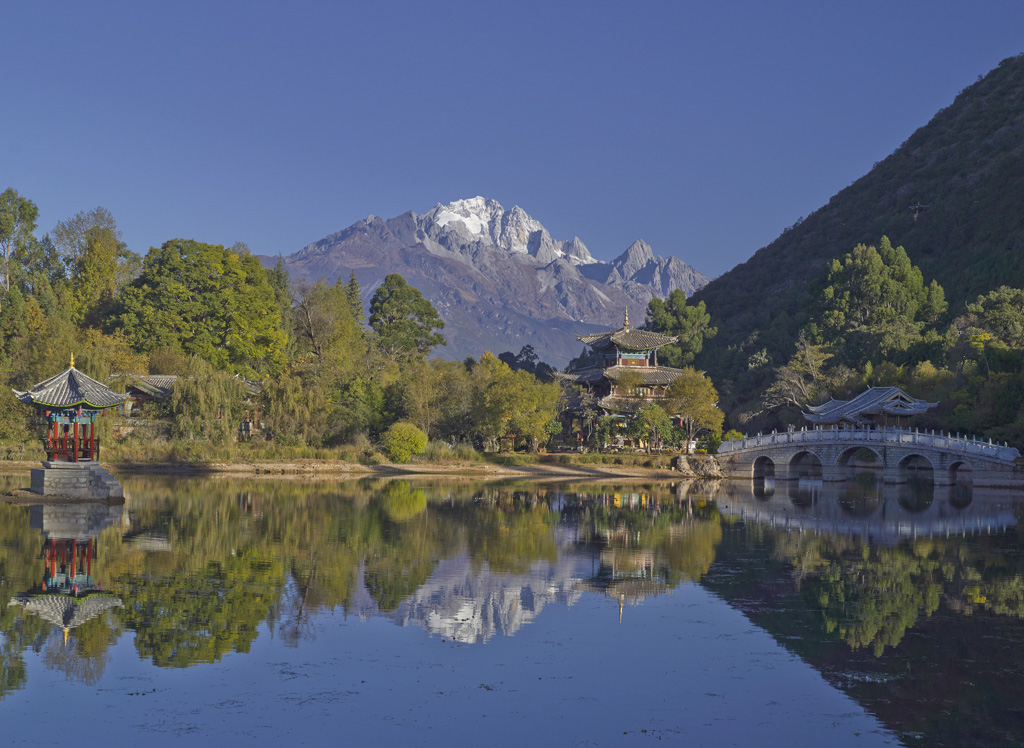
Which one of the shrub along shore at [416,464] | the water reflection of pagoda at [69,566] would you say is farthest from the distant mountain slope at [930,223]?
the water reflection of pagoda at [69,566]

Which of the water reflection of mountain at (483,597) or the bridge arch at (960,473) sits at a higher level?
the bridge arch at (960,473)

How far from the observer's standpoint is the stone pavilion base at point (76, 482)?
36844 millimetres

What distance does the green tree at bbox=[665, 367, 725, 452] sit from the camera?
68500 mm

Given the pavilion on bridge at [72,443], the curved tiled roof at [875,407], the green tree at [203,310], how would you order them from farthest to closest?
the green tree at [203,310] < the curved tiled roof at [875,407] < the pavilion on bridge at [72,443]

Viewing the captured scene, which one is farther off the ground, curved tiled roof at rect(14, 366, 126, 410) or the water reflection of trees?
curved tiled roof at rect(14, 366, 126, 410)

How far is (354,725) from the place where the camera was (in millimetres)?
12867

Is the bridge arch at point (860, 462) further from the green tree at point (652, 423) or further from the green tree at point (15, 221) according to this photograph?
the green tree at point (15, 221)

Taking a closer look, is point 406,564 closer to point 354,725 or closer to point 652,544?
point 652,544

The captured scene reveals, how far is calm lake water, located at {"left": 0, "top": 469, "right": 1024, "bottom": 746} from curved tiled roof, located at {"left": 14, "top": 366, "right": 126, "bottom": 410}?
5.12 meters

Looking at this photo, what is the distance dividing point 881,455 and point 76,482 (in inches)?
1769

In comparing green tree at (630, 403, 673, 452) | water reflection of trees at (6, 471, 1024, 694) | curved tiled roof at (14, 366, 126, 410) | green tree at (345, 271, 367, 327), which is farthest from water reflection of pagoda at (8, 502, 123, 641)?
green tree at (345, 271, 367, 327)

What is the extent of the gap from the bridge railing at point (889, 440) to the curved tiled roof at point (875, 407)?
1385 millimetres

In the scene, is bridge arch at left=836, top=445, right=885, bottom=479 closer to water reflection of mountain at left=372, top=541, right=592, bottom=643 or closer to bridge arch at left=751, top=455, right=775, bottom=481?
bridge arch at left=751, top=455, right=775, bottom=481

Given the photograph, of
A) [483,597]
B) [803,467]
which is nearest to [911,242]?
[803,467]
